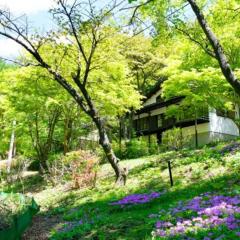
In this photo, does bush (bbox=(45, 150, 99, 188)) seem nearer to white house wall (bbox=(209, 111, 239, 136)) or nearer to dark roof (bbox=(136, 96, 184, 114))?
dark roof (bbox=(136, 96, 184, 114))

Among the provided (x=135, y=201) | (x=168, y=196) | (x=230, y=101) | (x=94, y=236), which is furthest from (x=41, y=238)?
(x=230, y=101)

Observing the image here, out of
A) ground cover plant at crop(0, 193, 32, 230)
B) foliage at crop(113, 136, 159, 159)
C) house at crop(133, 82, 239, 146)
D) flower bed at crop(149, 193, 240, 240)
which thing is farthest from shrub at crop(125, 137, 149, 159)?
flower bed at crop(149, 193, 240, 240)

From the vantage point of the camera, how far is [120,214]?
37.3 feet

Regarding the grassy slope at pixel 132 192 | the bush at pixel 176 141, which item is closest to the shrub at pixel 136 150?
the bush at pixel 176 141

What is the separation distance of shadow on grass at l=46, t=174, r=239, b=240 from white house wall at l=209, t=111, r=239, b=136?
22.8 metres

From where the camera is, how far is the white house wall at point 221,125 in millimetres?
36781

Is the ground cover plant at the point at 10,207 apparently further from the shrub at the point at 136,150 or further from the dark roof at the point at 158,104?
the dark roof at the point at 158,104

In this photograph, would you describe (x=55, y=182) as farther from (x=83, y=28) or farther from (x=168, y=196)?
(x=168, y=196)

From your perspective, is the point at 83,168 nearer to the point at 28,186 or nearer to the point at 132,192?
the point at 132,192

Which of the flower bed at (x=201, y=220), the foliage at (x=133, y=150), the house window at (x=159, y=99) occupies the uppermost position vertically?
the house window at (x=159, y=99)

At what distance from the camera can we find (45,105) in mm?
22703

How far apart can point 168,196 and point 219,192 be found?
1.75 m

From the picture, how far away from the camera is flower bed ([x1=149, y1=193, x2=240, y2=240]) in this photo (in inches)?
280

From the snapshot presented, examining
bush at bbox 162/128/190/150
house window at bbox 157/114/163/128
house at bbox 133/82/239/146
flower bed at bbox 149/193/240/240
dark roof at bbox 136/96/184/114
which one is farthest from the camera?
house window at bbox 157/114/163/128
